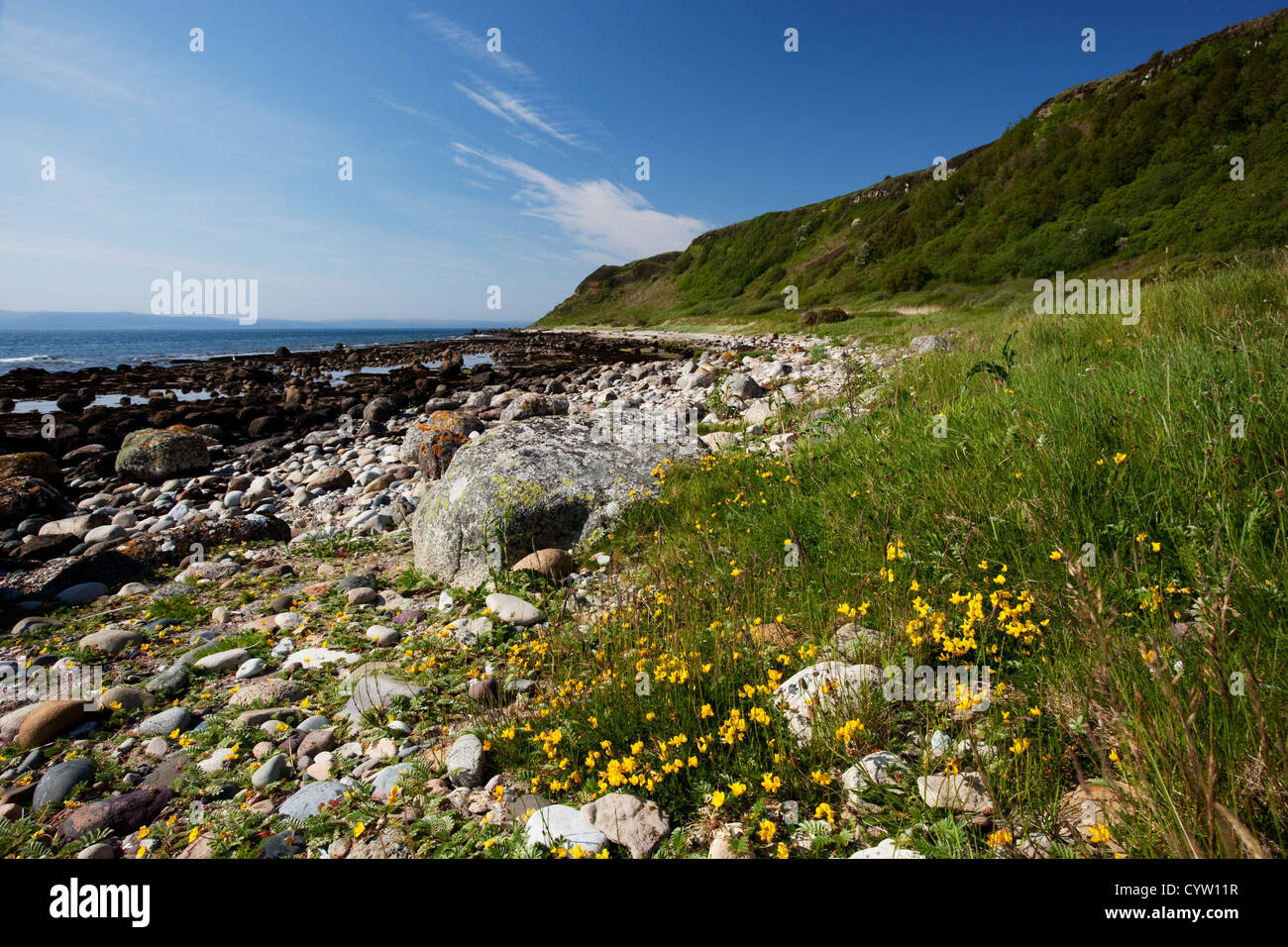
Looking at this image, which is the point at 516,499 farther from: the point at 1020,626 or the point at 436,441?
the point at 436,441

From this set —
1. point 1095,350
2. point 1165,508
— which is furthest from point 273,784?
point 1095,350

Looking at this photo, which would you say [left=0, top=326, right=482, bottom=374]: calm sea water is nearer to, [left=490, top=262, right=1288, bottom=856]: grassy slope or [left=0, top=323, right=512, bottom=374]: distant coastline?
[left=0, top=323, right=512, bottom=374]: distant coastline

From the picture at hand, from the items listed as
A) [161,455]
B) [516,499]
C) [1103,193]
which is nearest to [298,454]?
[161,455]

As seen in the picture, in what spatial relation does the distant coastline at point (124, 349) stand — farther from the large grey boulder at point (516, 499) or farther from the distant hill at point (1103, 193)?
the distant hill at point (1103, 193)

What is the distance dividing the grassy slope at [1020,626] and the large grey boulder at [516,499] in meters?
1.14

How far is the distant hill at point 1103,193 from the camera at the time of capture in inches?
1093

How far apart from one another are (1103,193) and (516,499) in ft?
152

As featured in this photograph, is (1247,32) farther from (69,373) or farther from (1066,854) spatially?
(69,373)

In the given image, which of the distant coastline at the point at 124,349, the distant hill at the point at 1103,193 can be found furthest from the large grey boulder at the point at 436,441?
the distant coastline at the point at 124,349

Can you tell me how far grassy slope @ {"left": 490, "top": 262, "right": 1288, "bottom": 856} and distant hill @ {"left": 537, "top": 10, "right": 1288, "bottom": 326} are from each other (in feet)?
55.5

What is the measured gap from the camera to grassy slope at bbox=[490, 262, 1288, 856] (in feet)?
5.56

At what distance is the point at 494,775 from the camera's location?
2.69 metres
